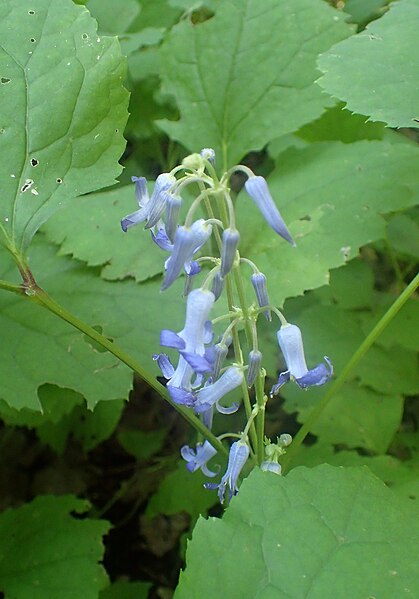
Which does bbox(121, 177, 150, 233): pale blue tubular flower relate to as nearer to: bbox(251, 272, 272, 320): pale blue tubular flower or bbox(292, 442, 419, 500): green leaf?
bbox(251, 272, 272, 320): pale blue tubular flower

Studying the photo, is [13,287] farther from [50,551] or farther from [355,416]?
[355,416]

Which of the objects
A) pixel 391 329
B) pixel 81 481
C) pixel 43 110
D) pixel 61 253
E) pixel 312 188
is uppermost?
pixel 43 110

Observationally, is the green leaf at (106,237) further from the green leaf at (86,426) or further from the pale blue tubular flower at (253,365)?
the pale blue tubular flower at (253,365)

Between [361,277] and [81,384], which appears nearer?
[81,384]

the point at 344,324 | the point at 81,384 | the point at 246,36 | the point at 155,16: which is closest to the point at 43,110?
the point at 81,384

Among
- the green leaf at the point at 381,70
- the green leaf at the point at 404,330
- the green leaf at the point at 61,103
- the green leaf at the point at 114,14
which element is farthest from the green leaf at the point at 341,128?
the green leaf at the point at 61,103

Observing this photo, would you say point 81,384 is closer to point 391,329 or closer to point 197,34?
point 391,329
